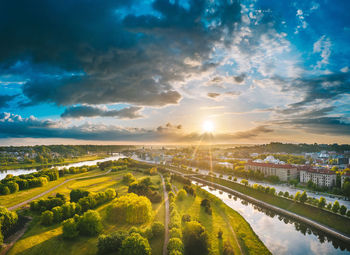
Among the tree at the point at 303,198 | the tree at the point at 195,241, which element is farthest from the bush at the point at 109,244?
the tree at the point at 303,198

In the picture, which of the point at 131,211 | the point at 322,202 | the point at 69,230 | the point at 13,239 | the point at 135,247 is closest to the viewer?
the point at 135,247

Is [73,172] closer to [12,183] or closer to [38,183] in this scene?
[38,183]

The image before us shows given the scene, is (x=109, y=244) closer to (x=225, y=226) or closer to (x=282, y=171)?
(x=225, y=226)

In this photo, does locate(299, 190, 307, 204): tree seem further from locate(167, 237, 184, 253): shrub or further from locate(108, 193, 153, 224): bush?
locate(167, 237, 184, 253): shrub

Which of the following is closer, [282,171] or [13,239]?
[13,239]

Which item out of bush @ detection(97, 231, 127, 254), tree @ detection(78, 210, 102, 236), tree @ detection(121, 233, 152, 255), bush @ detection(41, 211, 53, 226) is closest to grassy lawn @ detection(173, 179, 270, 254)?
tree @ detection(121, 233, 152, 255)

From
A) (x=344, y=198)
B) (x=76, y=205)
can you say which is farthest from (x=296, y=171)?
(x=76, y=205)

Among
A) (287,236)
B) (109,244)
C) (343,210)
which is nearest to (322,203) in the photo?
(343,210)
